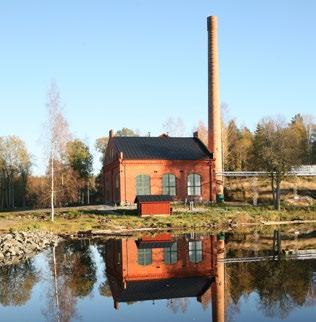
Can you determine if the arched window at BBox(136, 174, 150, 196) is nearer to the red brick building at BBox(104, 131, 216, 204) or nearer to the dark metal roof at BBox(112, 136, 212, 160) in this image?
the red brick building at BBox(104, 131, 216, 204)

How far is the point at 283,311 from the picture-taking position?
37.9ft

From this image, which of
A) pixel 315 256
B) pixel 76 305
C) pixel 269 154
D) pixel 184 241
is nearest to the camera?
pixel 76 305

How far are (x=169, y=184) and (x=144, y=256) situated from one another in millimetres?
22673

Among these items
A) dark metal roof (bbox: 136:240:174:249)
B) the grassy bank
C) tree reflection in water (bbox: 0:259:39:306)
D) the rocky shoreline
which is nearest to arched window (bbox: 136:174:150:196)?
the grassy bank

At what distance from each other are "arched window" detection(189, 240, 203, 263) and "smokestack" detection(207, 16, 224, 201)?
20.4 meters

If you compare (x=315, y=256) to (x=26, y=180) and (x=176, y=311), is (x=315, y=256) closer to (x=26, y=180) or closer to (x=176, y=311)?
(x=176, y=311)

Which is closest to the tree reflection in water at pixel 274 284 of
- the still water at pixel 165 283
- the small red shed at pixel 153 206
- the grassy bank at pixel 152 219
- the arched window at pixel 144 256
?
the still water at pixel 165 283

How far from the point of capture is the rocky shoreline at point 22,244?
21156mm

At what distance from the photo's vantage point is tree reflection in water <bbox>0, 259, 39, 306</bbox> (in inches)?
537

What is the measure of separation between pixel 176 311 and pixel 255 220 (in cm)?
2560

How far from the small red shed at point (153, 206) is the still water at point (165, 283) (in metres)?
11.3

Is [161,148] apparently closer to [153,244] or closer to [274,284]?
[153,244]

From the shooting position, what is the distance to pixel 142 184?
42312 millimetres

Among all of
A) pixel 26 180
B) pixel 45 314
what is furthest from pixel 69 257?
pixel 26 180
